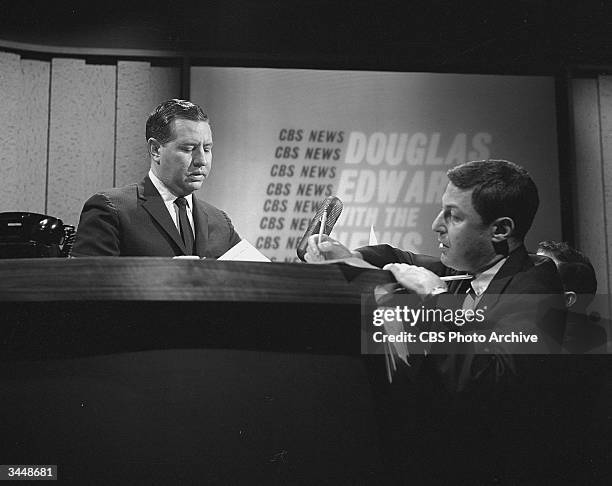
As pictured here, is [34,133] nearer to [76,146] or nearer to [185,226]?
[76,146]

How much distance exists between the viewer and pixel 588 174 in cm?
333

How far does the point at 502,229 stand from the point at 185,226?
→ 96 cm

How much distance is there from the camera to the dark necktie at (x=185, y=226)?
2014 millimetres

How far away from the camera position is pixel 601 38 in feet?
9.95

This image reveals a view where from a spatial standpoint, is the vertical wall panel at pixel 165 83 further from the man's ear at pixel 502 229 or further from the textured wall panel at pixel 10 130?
the man's ear at pixel 502 229

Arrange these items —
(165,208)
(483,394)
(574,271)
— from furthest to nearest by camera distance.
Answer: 1. (574,271)
2. (165,208)
3. (483,394)

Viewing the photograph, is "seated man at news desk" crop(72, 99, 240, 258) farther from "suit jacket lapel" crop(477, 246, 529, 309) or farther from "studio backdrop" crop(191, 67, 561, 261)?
"studio backdrop" crop(191, 67, 561, 261)

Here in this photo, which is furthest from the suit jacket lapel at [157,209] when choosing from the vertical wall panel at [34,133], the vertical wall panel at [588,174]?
the vertical wall panel at [588,174]

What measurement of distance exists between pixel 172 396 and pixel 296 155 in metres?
2.31

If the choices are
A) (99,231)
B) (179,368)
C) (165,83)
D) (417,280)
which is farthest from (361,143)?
(179,368)

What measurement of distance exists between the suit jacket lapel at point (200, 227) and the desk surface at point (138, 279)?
911 mm

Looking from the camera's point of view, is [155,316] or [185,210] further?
[185,210]

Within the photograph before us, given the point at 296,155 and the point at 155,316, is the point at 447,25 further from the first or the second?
the point at 155,316

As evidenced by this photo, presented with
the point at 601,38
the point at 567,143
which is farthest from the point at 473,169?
the point at 567,143
